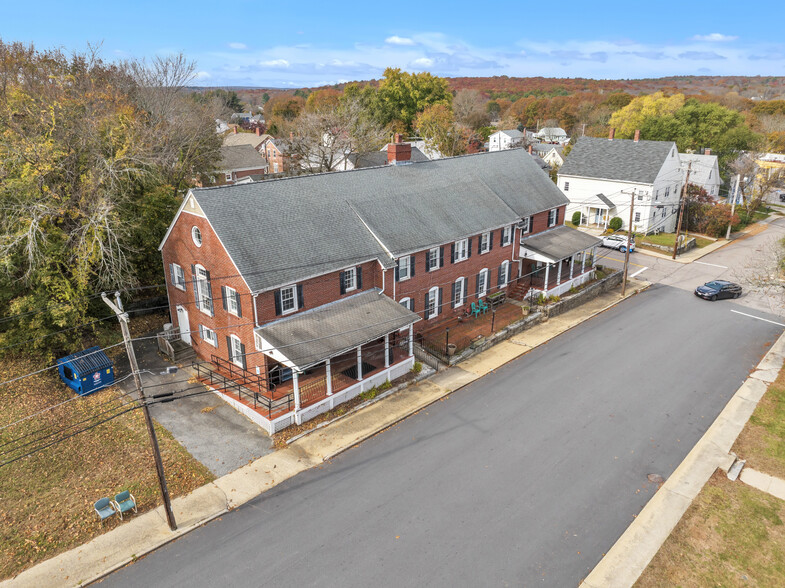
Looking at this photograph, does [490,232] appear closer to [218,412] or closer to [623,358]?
[623,358]

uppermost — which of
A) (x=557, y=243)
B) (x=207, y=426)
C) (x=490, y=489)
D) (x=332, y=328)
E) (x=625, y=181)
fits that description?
(x=625, y=181)

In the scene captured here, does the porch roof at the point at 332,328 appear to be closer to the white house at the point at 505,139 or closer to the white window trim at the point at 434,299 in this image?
the white window trim at the point at 434,299

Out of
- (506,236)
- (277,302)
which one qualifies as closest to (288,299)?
(277,302)

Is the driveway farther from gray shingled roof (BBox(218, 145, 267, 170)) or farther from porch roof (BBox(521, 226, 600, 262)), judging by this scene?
gray shingled roof (BBox(218, 145, 267, 170))

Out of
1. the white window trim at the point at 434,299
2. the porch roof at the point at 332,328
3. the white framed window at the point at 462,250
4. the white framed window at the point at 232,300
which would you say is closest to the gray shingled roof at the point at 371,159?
the white framed window at the point at 462,250

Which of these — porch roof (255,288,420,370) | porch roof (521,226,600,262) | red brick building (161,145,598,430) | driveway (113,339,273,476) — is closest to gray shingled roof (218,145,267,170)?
red brick building (161,145,598,430)

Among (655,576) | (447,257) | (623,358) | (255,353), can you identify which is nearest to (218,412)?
(255,353)

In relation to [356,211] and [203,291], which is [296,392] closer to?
[203,291]
